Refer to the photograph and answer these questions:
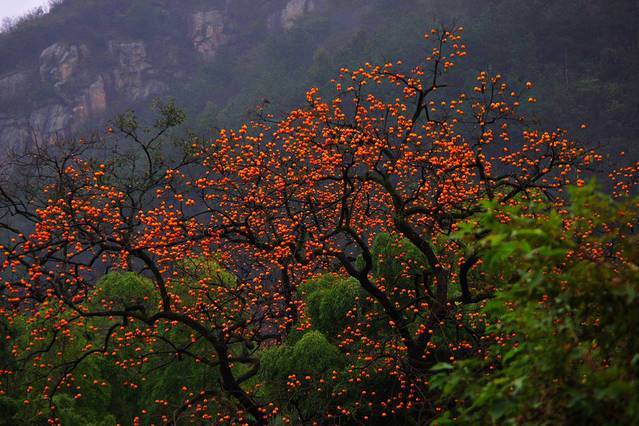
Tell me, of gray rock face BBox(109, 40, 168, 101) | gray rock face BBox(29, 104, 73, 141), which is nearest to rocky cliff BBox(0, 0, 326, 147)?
gray rock face BBox(109, 40, 168, 101)

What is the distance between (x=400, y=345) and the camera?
11469 millimetres

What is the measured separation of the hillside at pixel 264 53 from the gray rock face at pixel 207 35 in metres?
0.12

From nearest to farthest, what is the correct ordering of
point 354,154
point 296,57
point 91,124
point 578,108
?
1. point 354,154
2. point 578,108
3. point 296,57
4. point 91,124

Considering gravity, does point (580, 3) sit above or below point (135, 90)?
below

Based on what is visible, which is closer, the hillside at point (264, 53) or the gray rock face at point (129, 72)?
the hillside at point (264, 53)

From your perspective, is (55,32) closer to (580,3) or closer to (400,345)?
(580,3)

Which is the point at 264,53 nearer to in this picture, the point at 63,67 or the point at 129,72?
the point at 129,72

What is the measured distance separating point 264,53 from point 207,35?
557 inches

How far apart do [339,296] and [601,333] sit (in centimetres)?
864

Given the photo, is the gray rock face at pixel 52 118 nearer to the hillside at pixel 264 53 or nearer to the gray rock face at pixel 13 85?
the hillside at pixel 264 53

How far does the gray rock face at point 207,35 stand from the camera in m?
75.6

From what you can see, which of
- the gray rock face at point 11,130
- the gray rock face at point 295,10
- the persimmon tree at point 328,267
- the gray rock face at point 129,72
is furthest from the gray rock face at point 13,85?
the persimmon tree at point 328,267

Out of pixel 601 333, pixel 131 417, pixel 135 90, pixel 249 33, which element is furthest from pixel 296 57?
pixel 601 333

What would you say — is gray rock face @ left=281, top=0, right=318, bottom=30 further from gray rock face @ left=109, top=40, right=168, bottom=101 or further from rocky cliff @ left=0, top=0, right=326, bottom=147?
gray rock face @ left=109, top=40, right=168, bottom=101
